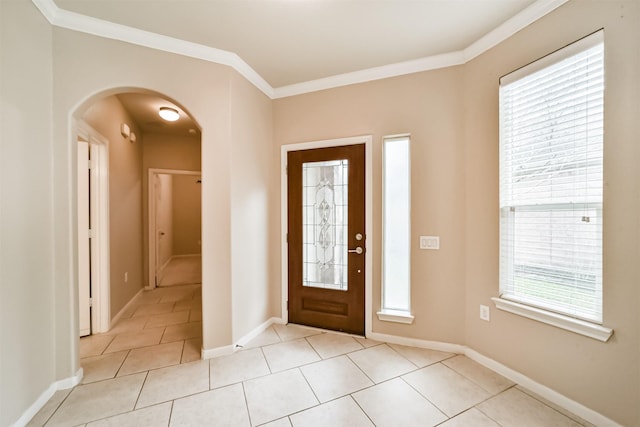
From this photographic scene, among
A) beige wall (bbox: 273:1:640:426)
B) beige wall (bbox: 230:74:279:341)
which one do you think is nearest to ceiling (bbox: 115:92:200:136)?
beige wall (bbox: 230:74:279:341)

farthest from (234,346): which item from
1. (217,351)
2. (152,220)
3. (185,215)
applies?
(185,215)

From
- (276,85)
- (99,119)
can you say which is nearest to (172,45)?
(276,85)

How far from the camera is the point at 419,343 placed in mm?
2525

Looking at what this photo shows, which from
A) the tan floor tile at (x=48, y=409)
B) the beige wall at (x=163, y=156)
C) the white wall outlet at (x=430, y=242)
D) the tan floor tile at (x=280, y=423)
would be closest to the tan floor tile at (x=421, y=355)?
the white wall outlet at (x=430, y=242)

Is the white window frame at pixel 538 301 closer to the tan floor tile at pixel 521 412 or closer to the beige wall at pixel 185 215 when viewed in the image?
the tan floor tile at pixel 521 412

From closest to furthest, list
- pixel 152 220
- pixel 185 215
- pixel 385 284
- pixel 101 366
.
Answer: pixel 101 366 → pixel 385 284 → pixel 152 220 → pixel 185 215

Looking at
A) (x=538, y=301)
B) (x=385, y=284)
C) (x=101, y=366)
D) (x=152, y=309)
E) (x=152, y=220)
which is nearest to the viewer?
(x=538, y=301)

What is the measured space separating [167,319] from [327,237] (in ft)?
7.51

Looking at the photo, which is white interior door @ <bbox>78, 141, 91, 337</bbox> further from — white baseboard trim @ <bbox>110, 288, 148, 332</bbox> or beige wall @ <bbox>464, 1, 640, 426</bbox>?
beige wall @ <bbox>464, 1, 640, 426</bbox>

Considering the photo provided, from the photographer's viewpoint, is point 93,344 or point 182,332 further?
point 182,332

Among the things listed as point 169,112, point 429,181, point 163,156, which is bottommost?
point 429,181

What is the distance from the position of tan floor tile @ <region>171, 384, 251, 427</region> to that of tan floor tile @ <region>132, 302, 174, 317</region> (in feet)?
6.75

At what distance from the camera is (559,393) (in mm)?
1749

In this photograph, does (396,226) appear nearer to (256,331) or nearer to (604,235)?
(604,235)
